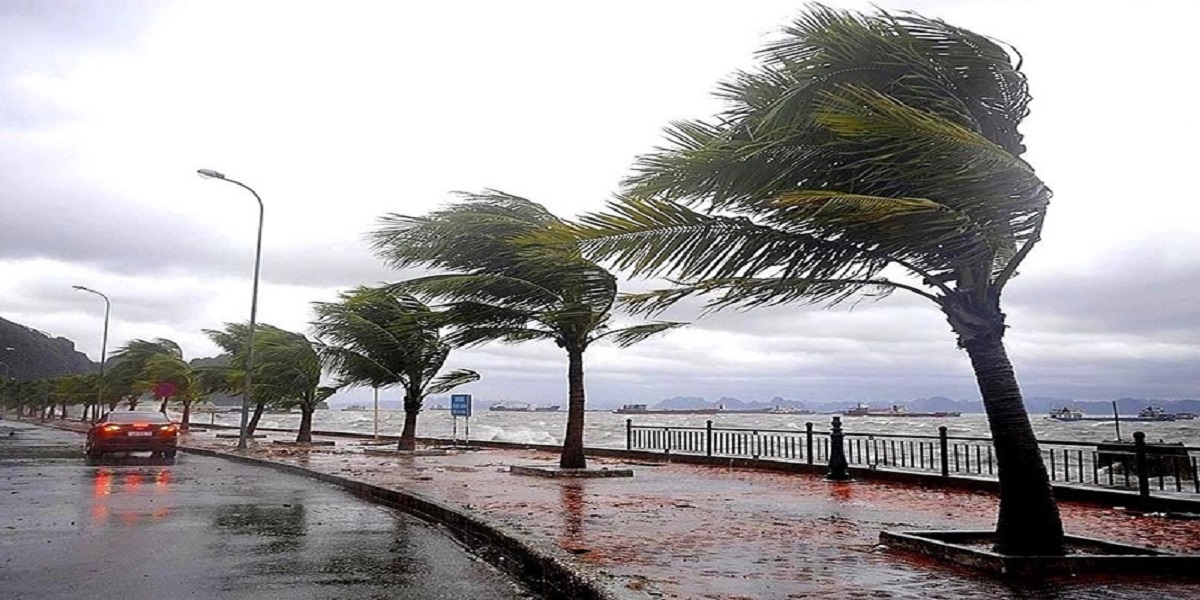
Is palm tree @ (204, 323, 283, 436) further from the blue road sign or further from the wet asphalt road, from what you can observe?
the wet asphalt road

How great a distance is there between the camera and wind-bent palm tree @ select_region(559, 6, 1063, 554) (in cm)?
742

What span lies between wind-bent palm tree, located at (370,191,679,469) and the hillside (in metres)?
136

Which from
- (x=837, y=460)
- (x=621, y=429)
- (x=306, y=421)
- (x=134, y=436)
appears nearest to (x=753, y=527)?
(x=837, y=460)

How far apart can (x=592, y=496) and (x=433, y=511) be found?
3.16m

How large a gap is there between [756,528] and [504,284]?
28.7ft

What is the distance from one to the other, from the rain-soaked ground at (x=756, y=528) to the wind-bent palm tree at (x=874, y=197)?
4.21 ft

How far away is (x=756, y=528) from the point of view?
1026 cm

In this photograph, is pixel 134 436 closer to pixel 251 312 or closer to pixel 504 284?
pixel 251 312

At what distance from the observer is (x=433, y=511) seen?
457 inches

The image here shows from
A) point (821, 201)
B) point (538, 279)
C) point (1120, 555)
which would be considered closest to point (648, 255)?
point (821, 201)

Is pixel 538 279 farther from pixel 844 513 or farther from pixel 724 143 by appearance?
pixel 724 143

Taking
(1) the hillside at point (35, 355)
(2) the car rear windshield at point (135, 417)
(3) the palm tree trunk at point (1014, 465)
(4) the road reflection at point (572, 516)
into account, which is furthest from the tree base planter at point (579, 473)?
(1) the hillside at point (35, 355)

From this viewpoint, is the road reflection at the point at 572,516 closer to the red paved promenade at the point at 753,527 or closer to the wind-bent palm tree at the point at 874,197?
the red paved promenade at the point at 753,527

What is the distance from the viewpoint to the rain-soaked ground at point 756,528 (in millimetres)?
6719
